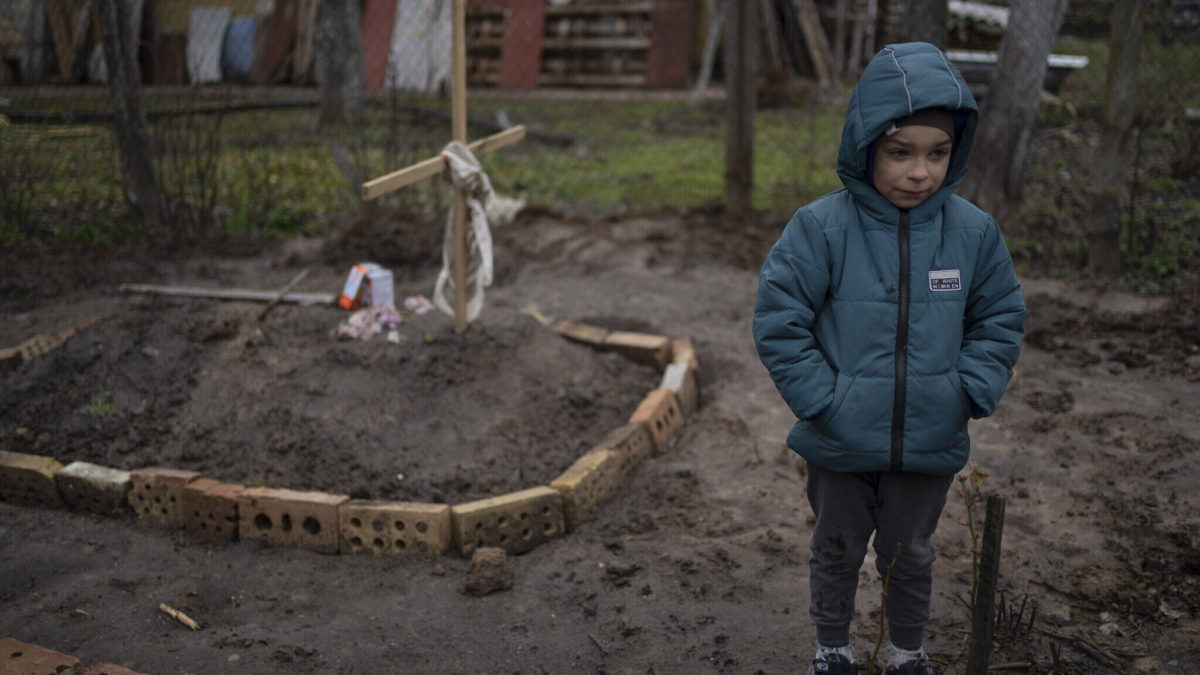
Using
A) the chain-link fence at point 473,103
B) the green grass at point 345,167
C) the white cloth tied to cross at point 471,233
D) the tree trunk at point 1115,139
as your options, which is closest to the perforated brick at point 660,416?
the white cloth tied to cross at point 471,233

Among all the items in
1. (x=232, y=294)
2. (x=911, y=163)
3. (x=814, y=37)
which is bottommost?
(x=232, y=294)

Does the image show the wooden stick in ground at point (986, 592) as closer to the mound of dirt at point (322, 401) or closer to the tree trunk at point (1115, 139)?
the mound of dirt at point (322, 401)

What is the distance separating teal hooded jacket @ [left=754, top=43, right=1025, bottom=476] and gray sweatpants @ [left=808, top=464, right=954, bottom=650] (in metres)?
0.09

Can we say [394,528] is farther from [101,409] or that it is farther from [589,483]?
[101,409]

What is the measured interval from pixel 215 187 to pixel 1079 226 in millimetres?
6162

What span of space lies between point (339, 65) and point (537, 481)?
369 inches

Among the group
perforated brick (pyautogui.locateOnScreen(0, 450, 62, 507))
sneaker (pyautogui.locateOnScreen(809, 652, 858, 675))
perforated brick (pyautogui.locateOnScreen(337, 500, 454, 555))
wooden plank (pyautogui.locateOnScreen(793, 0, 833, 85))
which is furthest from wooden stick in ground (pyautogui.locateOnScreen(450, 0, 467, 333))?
wooden plank (pyautogui.locateOnScreen(793, 0, 833, 85))

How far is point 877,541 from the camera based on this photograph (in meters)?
2.59

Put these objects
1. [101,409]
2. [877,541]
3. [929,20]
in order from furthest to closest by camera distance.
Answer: [929,20] < [101,409] < [877,541]

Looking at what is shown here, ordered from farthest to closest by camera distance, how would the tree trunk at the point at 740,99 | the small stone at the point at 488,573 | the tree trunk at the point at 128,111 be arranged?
the tree trunk at the point at 740,99
the tree trunk at the point at 128,111
the small stone at the point at 488,573

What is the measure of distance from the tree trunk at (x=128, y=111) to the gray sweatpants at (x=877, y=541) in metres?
6.00

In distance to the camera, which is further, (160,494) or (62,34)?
(62,34)

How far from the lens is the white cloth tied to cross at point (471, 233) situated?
180 inches

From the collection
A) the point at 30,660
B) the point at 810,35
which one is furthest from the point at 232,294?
the point at 810,35
